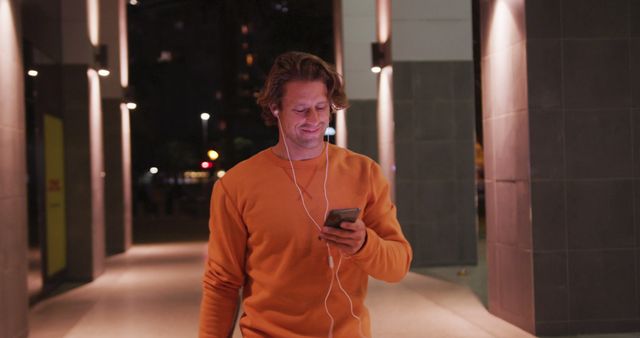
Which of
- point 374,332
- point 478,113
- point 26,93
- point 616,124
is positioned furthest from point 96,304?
point 478,113

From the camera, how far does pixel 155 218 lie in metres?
35.3

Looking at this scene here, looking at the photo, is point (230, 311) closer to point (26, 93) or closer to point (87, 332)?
point (87, 332)

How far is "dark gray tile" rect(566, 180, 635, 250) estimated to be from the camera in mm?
8523

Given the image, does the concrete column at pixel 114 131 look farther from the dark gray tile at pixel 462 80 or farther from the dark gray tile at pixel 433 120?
the dark gray tile at pixel 462 80

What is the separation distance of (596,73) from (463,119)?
6.12 metres

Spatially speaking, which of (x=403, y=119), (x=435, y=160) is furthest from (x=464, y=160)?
(x=403, y=119)

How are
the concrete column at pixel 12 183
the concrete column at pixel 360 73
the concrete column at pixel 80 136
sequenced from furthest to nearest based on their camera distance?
the concrete column at pixel 360 73, the concrete column at pixel 80 136, the concrete column at pixel 12 183

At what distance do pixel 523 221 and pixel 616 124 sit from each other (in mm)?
1308

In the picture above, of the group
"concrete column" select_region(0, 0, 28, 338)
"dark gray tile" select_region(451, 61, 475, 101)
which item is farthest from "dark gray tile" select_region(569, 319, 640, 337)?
"dark gray tile" select_region(451, 61, 475, 101)

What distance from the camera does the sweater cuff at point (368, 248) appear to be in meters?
2.75

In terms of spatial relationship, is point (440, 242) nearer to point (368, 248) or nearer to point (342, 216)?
point (368, 248)

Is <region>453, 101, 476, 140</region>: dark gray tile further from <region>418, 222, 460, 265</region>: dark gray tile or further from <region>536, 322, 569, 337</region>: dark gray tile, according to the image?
<region>536, 322, 569, 337</region>: dark gray tile

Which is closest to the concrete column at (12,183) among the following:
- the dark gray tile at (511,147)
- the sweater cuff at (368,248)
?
the dark gray tile at (511,147)

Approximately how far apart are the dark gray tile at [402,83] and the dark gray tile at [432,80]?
84 mm
